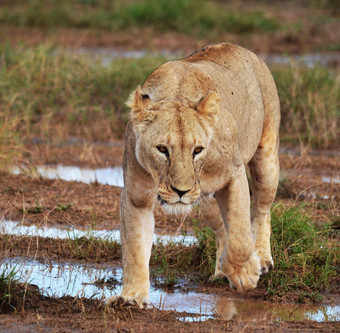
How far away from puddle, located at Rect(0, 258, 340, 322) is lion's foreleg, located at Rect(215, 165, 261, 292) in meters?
0.18

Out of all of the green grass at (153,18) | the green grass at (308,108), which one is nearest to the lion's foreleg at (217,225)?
the green grass at (308,108)

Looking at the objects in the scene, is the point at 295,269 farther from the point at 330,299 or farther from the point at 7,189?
the point at 7,189

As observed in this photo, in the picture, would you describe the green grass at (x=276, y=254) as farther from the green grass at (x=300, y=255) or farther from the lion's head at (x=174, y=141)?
the lion's head at (x=174, y=141)

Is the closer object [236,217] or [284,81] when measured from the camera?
[236,217]

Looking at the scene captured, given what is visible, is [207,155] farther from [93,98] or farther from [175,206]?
[93,98]

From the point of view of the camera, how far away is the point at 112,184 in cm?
787

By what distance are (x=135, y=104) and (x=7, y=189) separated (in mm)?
3332

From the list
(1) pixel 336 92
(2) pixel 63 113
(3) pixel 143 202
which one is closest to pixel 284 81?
(1) pixel 336 92

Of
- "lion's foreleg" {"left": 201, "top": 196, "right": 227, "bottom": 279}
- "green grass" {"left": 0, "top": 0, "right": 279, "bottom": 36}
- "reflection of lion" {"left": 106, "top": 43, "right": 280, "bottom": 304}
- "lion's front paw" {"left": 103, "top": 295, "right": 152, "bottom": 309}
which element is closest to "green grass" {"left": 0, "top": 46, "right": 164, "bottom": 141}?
"reflection of lion" {"left": 106, "top": 43, "right": 280, "bottom": 304}

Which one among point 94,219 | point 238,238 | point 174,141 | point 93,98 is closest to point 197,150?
point 174,141

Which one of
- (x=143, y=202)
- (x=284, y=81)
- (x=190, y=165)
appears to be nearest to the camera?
(x=190, y=165)

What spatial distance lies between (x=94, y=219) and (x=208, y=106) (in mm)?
2612

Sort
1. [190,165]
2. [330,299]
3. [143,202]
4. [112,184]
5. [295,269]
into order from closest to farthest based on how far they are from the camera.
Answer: [190,165]
[143,202]
[330,299]
[295,269]
[112,184]

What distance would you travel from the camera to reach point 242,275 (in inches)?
185
